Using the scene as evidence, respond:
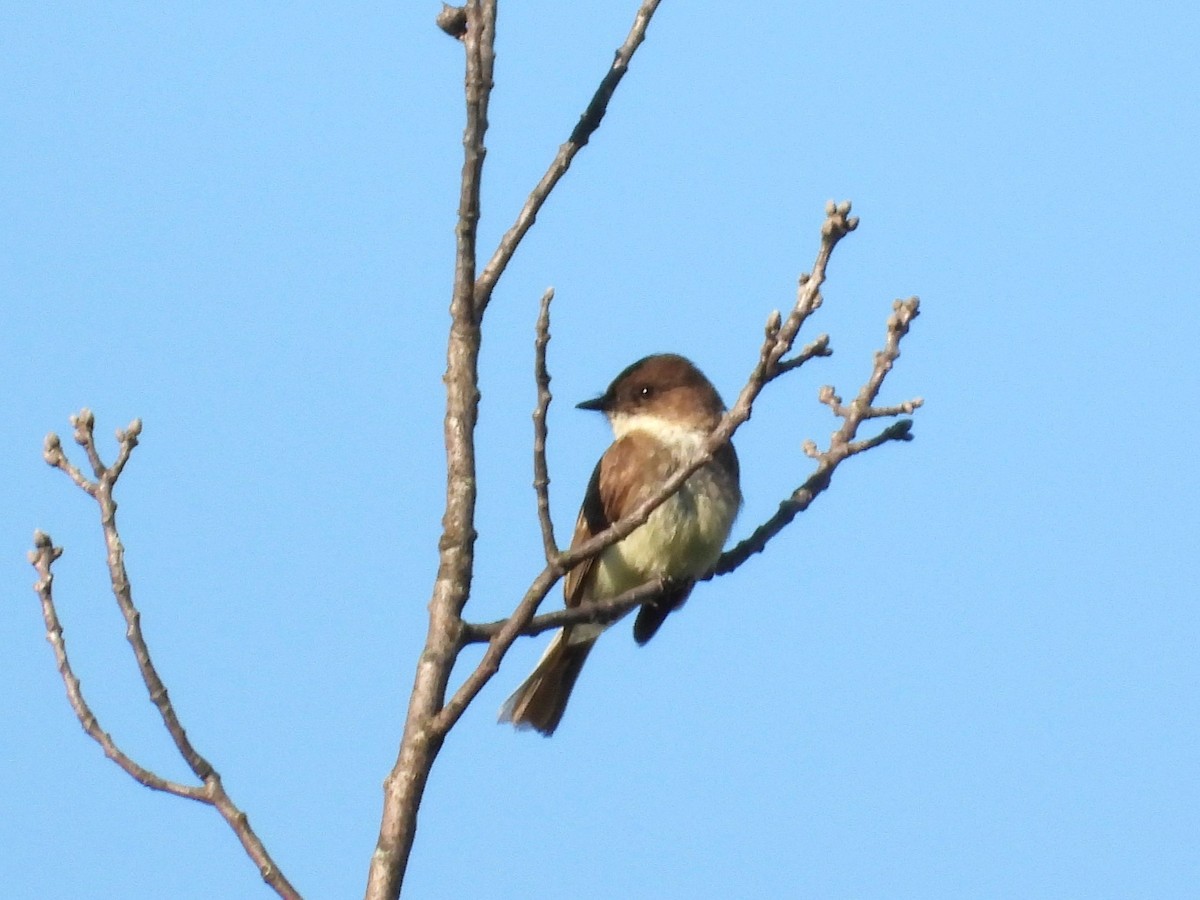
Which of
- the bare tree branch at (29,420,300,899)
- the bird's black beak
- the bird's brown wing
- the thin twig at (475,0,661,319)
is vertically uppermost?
the bird's black beak

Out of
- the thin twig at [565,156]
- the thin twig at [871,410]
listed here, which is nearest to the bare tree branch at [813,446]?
the thin twig at [871,410]

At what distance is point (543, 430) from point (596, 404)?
4350mm

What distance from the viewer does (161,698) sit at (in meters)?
4.36

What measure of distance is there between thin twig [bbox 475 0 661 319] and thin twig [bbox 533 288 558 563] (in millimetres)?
548

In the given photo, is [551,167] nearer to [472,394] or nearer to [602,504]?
[472,394]

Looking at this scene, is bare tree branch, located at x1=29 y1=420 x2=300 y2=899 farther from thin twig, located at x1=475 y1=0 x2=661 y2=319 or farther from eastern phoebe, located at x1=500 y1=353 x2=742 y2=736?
eastern phoebe, located at x1=500 y1=353 x2=742 y2=736

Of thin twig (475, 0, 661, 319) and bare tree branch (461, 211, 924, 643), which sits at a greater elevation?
thin twig (475, 0, 661, 319)

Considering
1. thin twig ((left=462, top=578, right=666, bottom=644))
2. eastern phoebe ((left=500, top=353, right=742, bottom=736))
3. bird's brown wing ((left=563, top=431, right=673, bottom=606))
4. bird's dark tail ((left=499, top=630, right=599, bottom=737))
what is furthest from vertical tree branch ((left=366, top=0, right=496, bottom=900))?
bird's dark tail ((left=499, top=630, right=599, bottom=737))

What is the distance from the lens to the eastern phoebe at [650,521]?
24.8 ft

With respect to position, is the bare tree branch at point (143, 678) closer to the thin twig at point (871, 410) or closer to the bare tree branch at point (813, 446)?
the bare tree branch at point (813, 446)

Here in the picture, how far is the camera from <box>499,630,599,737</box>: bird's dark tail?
26.0 ft

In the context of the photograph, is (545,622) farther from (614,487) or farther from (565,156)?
(614,487)

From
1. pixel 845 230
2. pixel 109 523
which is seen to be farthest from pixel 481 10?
pixel 109 523

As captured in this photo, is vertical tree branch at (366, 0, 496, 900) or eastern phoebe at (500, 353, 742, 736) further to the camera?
eastern phoebe at (500, 353, 742, 736)
